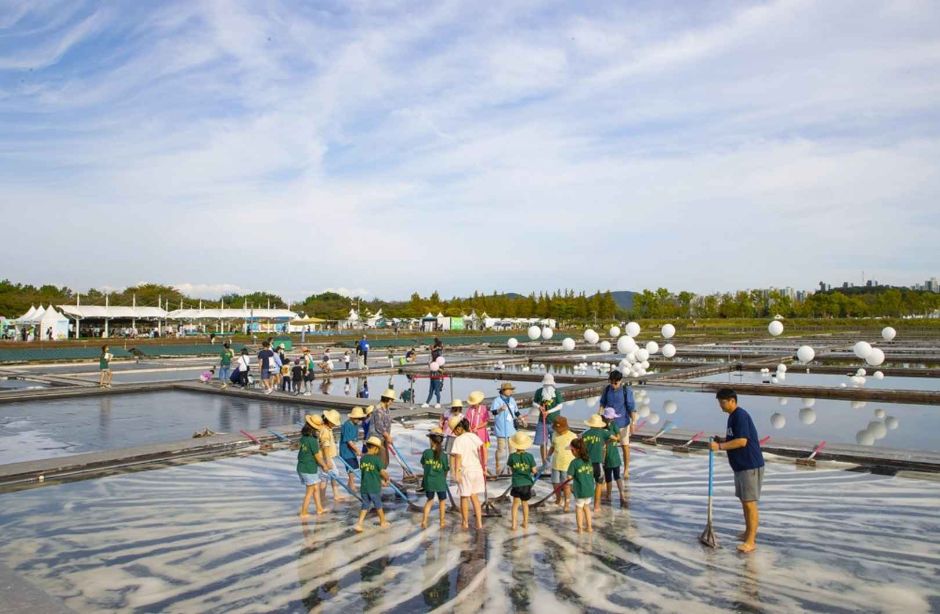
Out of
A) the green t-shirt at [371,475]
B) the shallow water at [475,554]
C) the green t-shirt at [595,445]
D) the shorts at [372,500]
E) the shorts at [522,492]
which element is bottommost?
the shallow water at [475,554]

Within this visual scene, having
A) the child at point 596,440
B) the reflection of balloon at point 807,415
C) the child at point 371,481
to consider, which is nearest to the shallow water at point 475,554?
the child at point 371,481

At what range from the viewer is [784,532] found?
26.3 feet

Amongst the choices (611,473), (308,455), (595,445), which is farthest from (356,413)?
(611,473)

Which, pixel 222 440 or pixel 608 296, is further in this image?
pixel 608 296

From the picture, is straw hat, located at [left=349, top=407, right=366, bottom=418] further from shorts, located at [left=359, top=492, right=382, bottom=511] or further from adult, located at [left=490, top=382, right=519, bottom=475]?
adult, located at [left=490, top=382, right=519, bottom=475]

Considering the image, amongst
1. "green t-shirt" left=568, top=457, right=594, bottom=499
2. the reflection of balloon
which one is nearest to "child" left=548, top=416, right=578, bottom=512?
"green t-shirt" left=568, top=457, right=594, bottom=499

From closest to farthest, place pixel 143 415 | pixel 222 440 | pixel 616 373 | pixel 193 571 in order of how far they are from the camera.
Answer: pixel 193 571
pixel 616 373
pixel 222 440
pixel 143 415

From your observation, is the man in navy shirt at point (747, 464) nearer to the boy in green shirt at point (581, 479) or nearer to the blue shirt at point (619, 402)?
the boy in green shirt at point (581, 479)

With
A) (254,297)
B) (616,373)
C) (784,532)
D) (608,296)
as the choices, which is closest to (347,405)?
(616,373)

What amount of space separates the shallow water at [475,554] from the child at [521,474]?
308 mm

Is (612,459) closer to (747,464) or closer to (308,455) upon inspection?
(747,464)

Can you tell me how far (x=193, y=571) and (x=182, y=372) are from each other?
2773 centimetres

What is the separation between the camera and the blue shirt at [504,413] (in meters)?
11.0

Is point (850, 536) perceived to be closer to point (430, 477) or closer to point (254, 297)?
point (430, 477)
